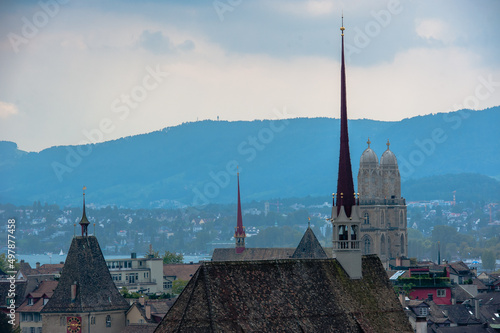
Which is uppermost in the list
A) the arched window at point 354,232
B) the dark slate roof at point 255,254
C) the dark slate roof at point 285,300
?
the dark slate roof at point 255,254

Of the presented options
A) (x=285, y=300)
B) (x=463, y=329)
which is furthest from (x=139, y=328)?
(x=285, y=300)

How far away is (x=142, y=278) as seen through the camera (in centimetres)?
17712

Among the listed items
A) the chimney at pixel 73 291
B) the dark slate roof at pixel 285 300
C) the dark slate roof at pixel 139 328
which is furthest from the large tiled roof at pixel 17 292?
the dark slate roof at pixel 285 300

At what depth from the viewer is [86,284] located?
4050 inches

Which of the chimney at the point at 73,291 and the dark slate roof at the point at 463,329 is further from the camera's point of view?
the dark slate roof at the point at 463,329

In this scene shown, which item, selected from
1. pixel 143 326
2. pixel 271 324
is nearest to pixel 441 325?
pixel 143 326

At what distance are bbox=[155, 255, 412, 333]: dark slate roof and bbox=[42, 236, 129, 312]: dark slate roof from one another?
34237 mm

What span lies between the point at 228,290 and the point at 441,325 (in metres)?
61.0

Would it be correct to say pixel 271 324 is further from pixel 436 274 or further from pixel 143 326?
pixel 436 274

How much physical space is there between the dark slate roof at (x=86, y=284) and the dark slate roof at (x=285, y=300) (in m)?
34.2

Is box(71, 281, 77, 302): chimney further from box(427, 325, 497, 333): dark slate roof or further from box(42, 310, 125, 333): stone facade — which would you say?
box(427, 325, 497, 333): dark slate roof

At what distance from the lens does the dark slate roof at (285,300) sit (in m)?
60.9

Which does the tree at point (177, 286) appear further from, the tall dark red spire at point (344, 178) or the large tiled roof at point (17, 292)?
the tall dark red spire at point (344, 178)

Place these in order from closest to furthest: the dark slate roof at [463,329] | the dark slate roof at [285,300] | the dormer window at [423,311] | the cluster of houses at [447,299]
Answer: the dark slate roof at [285,300] < the dark slate roof at [463,329] < the cluster of houses at [447,299] < the dormer window at [423,311]
